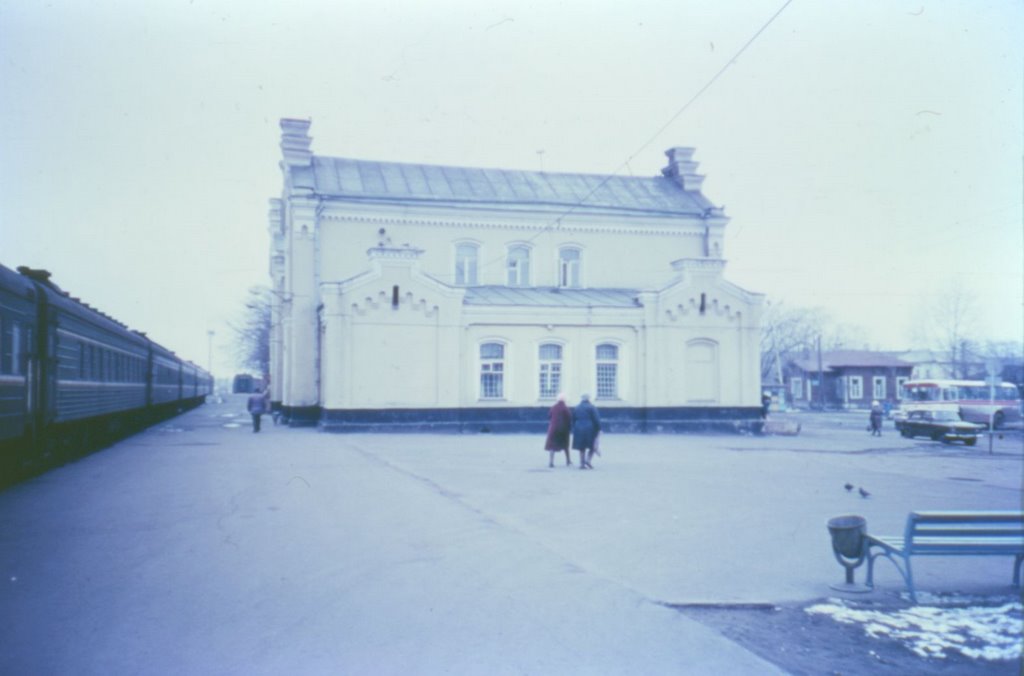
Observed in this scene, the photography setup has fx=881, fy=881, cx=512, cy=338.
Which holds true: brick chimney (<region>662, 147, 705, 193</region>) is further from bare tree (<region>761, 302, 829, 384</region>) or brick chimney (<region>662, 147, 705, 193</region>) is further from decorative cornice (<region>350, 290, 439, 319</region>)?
bare tree (<region>761, 302, 829, 384</region>)

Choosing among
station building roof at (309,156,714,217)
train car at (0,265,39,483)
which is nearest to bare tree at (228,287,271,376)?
station building roof at (309,156,714,217)

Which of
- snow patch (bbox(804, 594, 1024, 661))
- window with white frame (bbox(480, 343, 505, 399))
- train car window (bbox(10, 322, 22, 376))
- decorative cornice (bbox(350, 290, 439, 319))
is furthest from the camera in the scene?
window with white frame (bbox(480, 343, 505, 399))

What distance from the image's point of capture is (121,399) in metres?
24.5

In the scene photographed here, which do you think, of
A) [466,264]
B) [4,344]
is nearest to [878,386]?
[466,264]

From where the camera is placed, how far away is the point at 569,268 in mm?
37812

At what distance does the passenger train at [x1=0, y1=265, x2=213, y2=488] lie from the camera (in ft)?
43.0

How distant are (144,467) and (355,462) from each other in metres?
4.28

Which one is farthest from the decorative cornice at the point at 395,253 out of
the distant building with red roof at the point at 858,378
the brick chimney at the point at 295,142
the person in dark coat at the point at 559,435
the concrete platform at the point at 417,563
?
the distant building with red roof at the point at 858,378

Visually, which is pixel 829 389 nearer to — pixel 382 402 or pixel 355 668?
pixel 382 402

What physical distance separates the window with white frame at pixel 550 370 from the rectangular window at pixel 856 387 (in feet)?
163

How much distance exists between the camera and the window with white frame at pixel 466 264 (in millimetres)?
36312

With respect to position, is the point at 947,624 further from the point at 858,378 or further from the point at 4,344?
the point at 858,378

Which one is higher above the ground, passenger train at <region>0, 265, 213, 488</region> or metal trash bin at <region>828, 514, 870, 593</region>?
A: passenger train at <region>0, 265, 213, 488</region>

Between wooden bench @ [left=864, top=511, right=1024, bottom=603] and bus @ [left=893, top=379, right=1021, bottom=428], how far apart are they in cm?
3470
